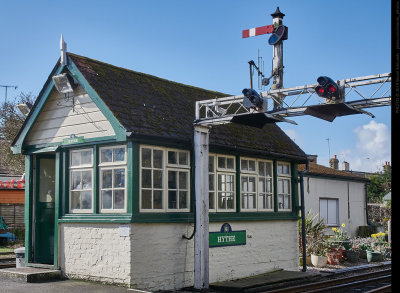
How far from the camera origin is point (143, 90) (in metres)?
13.4

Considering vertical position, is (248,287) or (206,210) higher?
(206,210)

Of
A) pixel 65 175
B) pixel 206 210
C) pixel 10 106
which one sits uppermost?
pixel 10 106

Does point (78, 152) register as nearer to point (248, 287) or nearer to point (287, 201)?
point (248, 287)

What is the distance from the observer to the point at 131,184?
11.3 meters

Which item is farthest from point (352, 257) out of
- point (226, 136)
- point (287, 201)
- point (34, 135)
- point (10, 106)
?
point (10, 106)

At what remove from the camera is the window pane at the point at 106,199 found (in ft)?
38.7

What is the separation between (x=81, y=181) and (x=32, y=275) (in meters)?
2.22

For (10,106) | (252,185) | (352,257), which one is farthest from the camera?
(10,106)

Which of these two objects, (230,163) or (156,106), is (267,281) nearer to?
(230,163)

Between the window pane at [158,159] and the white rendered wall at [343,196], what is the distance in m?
15.5

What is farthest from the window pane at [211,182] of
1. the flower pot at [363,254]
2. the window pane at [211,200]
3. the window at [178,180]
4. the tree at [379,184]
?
the tree at [379,184]

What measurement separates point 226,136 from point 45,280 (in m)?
5.43

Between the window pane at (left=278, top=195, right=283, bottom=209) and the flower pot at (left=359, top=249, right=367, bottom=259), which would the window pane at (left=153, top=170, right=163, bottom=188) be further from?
the flower pot at (left=359, top=249, right=367, bottom=259)

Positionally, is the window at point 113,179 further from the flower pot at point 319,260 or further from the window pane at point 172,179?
the flower pot at point 319,260
